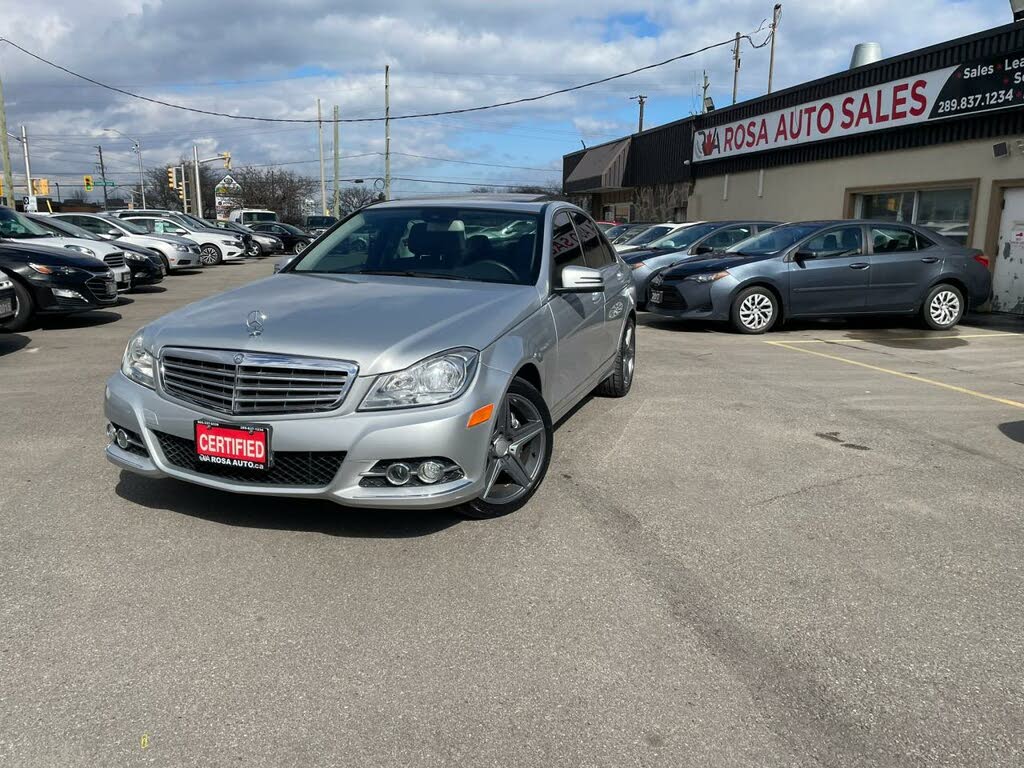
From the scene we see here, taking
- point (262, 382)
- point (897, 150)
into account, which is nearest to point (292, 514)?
point (262, 382)

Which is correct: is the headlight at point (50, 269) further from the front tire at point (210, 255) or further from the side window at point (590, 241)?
the front tire at point (210, 255)

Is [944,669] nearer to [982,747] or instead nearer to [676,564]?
[982,747]

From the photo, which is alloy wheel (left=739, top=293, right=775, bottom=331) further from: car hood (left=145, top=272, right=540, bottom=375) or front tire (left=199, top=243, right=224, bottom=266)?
front tire (left=199, top=243, right=224, bottom=266)

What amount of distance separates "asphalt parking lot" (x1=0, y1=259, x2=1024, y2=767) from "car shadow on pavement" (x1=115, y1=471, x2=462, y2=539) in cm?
2

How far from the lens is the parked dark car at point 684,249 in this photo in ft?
45.0

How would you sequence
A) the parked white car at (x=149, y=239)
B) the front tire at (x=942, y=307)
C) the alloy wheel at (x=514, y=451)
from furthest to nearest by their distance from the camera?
the parked white car at (x=149, y=239)
the front tire at (x=942, y=307)
the alloy wheel at (x=514, y=451)

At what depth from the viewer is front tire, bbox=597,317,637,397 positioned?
6789mm

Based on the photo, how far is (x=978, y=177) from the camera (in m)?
14.2

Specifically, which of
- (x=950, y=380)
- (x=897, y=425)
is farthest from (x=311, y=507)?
(x=950, y=380)

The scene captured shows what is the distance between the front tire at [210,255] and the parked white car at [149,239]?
3742 mm

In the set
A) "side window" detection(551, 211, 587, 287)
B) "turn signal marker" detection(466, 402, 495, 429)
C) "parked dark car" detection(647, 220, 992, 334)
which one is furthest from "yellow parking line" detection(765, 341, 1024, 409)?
"turn signal marker" detection(466, 402, 495, 429)

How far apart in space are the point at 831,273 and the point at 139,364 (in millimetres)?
9680

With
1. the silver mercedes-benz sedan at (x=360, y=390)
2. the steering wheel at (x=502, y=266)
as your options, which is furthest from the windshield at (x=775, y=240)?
the silver mercedes-benz sedan at (x=360, y=390)

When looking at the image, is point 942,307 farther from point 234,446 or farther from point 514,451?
point 234,446
